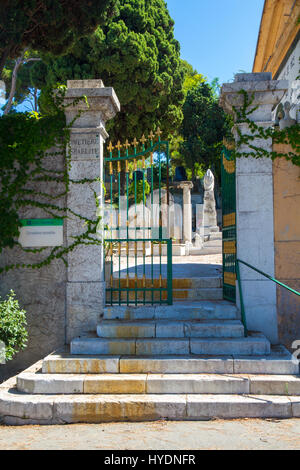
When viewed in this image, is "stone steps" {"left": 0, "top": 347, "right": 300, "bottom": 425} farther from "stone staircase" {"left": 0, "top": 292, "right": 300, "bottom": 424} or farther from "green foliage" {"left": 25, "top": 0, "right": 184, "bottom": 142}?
"green foliage" {"left": 25, "top": 0, "right": 184, "bottom": 142}

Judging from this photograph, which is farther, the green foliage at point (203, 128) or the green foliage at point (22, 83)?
the green foliage at point (203, 128)

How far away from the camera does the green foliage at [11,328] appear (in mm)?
5238

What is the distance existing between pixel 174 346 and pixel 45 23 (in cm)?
653

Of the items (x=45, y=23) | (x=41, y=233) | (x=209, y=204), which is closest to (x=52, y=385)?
(x=41, y=233)

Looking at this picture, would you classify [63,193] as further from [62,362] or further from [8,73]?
[8,73]

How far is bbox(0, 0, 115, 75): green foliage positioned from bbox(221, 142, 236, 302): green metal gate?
4278 millimetres

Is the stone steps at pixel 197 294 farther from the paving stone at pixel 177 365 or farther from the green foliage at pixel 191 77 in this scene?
the green foliage at pixel 191 77

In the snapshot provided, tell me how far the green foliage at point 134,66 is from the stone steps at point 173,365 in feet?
45.0

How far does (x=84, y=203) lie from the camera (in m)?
5.95

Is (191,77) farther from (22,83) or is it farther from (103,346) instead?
(103,346)

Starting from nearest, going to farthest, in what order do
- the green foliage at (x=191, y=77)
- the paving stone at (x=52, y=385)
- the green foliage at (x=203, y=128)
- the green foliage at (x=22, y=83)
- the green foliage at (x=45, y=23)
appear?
the paving stone at (x=52, y=385) → the green foliage at (x=45, y=23) → the green foliage at (x=22, y=83) → the green foliage at (x=203, y=128) → the green foliage at (x=191, y=77)

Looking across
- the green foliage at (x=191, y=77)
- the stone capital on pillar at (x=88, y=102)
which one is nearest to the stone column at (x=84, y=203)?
the stone capital on pillar at (x=88, y=102)

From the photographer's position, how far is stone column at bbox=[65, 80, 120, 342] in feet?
19.2

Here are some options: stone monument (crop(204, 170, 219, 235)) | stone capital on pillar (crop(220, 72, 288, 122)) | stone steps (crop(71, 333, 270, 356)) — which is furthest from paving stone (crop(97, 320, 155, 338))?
stone monument (crop(204, 170, 219, 235))
